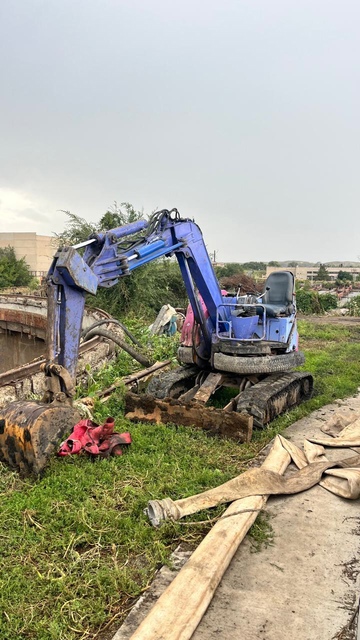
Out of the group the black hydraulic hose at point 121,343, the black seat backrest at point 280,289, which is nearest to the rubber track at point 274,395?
the black seat backrest at point 280,289

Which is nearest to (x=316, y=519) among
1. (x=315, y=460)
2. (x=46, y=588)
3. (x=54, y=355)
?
(x=315, y=460)

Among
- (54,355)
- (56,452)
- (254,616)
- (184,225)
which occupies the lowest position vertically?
(254,616)

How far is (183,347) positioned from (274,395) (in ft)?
4.81

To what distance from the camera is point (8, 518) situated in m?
3.70

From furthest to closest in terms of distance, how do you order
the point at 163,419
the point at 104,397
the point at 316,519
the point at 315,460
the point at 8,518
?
the point at 104,397 → the point at 163,419 → the point at 315,460 → the point at 316,519 → the point at 8,518

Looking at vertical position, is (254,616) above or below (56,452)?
below

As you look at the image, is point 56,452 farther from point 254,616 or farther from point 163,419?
point 254,616

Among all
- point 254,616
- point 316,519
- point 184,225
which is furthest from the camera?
point 184,225

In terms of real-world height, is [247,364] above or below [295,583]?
above

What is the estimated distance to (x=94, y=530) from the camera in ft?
11.7

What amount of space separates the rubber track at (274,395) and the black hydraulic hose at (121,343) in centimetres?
262

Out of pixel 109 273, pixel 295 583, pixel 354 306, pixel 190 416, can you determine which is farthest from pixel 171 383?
pixel 354 306

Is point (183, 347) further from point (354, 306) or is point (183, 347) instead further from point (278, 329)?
point (354, 306)

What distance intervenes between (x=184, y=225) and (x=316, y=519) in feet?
12.9
